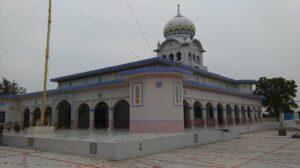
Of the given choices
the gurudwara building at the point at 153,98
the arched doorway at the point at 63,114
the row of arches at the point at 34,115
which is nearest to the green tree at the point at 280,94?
the gurudwara building at the point at 153,98

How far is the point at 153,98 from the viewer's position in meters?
18.8

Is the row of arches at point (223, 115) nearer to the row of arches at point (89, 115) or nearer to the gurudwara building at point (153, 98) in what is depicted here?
the gurudwara building at point (153, 98)

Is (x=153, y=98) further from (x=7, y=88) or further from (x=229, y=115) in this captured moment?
(x=7, y=88)

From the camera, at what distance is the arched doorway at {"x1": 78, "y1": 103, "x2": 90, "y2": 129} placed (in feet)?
95.2

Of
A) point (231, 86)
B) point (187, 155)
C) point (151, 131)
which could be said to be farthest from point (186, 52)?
point (187, 155)

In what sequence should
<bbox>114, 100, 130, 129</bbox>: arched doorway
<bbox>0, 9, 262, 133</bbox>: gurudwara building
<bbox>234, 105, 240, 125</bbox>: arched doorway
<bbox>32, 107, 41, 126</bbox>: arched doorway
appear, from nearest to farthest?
1. <bbox>0, 9, 262, 133</bbox>: gurudwara building
2. <bbox>114, 100, 130, 129</bbox>: arched doorway
3. <bbox>32, 107, 41, 126</bbox>: arched doorway
4. <bbox>234, 105, 240, 125</bbox>: arched doorway

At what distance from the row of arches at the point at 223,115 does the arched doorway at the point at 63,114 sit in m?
13.4

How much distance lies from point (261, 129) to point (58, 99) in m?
25.6

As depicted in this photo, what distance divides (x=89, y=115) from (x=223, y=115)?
1493 cm

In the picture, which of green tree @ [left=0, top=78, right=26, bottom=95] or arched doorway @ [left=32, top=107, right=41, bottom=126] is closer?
arched doorway @ [left=32, top=107, right=41, bottom=126]

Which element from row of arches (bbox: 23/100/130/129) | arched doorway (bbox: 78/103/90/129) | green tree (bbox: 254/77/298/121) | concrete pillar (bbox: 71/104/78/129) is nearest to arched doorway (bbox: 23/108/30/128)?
row of arches (bbox: 23/100/130/129)

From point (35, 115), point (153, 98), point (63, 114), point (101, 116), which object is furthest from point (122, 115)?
point (35, 115)

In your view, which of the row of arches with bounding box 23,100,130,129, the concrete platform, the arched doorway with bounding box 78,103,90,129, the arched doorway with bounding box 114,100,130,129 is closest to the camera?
the concrete platform

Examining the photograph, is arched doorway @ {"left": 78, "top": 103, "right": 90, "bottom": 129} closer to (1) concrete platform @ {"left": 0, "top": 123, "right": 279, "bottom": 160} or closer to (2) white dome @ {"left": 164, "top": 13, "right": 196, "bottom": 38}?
(1) concrete platform @ {"left": 0, "top": 123, "right": 279, "bottom": 160}
